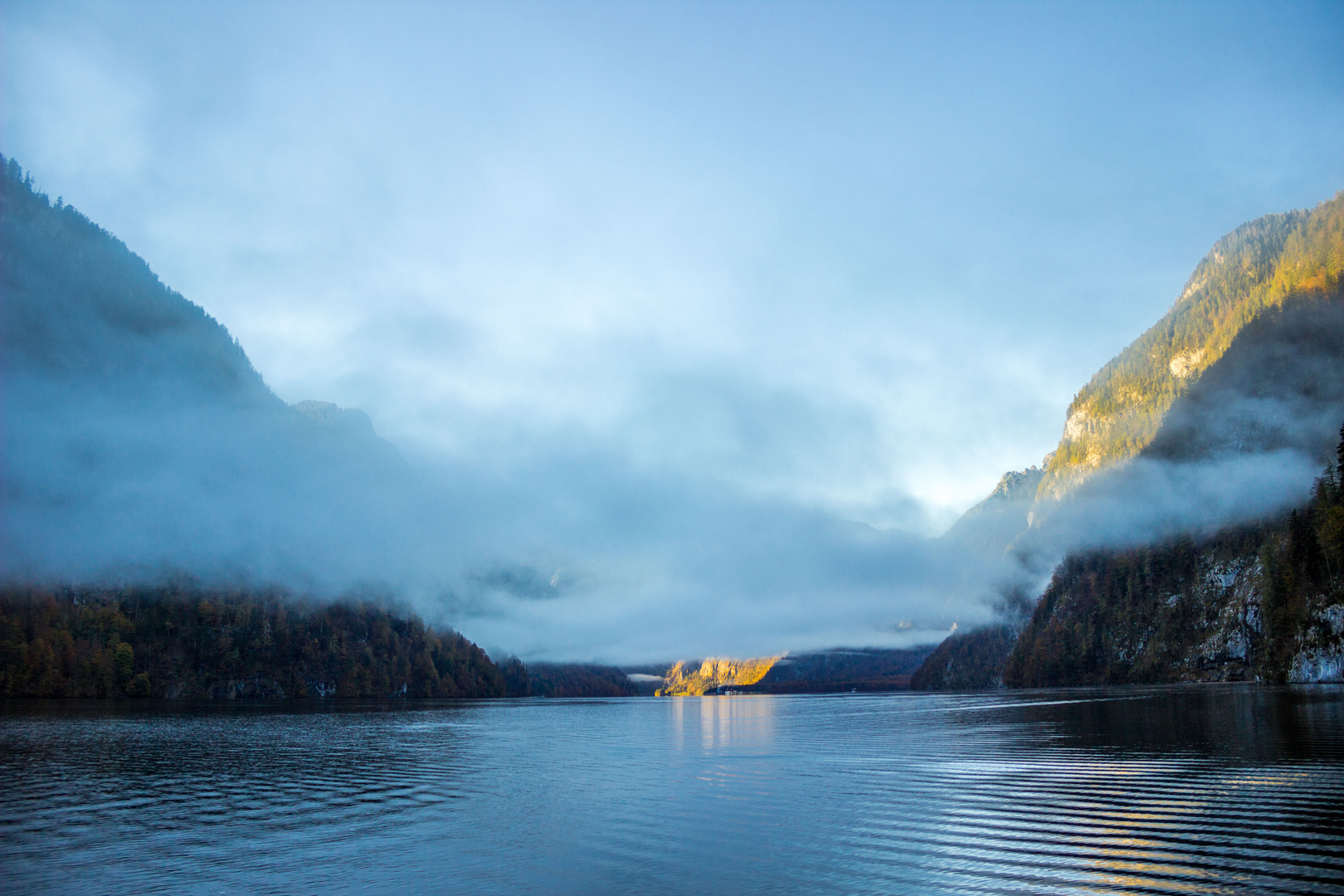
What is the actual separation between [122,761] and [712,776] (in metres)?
53.2

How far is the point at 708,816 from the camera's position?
38781mm

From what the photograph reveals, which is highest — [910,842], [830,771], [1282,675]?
[910,842]

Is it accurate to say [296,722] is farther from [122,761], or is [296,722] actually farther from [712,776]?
[712,776]

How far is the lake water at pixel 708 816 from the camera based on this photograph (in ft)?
86.2

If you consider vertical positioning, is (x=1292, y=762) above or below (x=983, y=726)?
above

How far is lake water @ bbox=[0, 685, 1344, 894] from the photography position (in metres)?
26.3

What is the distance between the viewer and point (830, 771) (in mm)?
56094

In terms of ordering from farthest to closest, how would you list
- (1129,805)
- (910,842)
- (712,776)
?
(712,776) < (1129,805) < (910,842)

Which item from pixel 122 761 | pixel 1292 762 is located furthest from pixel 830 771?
pixel 122 761

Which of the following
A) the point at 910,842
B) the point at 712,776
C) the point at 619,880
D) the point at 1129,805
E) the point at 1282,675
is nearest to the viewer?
the point at 619,880

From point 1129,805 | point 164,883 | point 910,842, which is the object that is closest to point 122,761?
point 164,883

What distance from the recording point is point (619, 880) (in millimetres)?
26656

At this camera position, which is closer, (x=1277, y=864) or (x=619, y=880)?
(x=1277, y=864)

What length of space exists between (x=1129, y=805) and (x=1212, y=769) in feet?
49.6
